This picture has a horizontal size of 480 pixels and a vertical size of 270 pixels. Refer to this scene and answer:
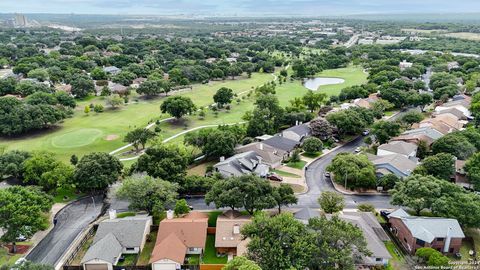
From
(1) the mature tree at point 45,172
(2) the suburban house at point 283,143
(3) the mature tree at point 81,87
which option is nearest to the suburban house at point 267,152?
(2) the suburban house at point 283,143

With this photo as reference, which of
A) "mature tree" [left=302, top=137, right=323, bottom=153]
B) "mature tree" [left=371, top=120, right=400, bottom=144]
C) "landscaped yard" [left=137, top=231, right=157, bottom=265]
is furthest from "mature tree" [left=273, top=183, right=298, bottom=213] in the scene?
"mature tree" [left=371, top=120, right=400, bottom=144]

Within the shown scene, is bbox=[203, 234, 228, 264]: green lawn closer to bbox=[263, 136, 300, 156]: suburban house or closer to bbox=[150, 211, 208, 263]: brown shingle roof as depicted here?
bbox=[150, 211, 208, 263]: brown shingle roof

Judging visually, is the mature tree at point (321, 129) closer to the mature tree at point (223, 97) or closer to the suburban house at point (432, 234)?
the mature tree at point (223, 97)

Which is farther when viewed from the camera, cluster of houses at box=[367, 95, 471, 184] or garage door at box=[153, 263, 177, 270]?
cluster of houses at box=[367, 95, 471, 184]

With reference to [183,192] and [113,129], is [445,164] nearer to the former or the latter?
[183,192]

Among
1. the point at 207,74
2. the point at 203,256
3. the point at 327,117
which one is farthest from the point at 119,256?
the point at 207,74

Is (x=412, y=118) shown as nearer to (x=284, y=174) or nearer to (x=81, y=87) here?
(x=284, y=174)
